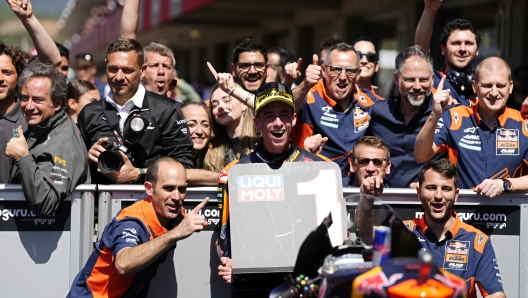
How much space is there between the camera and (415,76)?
5.50 m

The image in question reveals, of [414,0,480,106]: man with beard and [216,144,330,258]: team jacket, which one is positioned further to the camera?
[414,0,480,106]: man with beard

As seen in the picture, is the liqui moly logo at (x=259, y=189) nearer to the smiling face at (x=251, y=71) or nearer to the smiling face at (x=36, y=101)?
the smiling face at (x=36, y=101)

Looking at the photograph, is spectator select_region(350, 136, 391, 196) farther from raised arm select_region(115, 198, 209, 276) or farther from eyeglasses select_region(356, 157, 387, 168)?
raised arm select_region(115, 198, 209, 276)

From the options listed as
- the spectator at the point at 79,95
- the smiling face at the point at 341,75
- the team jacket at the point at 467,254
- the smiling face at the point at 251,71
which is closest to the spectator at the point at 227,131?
the smiling face at the point at 251,71

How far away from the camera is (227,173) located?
4.66 meters

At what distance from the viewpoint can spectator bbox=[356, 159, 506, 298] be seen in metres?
4.71

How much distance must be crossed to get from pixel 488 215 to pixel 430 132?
0.69 m

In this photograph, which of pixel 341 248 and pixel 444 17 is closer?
pixel 341 248

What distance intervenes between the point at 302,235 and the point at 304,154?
571 millimetres

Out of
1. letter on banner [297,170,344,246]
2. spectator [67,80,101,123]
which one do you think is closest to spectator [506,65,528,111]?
spectator [67,80,101,123]

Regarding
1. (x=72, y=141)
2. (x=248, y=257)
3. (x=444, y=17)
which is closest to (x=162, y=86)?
(x=72, y=141)

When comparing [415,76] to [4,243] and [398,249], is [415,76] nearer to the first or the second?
[398,249]

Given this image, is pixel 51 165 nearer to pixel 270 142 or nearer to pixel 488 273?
pixel 270 142

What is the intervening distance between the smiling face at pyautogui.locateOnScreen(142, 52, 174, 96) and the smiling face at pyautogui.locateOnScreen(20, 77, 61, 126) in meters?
1.53
